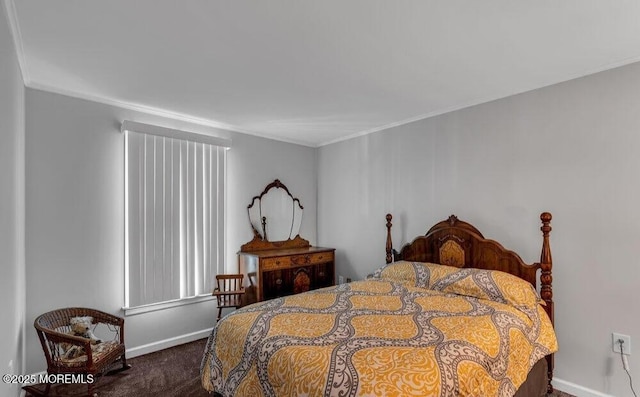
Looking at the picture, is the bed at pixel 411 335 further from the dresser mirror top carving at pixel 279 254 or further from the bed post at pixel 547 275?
the dresser mirror top carving at pixel 279 254

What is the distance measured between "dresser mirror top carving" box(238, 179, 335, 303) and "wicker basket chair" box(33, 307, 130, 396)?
4.57 ft

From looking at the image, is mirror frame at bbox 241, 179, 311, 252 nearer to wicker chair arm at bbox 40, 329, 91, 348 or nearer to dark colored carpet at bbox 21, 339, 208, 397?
dark colored carpet at bbox 21, 339, 208, 397

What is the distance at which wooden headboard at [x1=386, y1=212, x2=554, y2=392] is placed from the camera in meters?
2.55

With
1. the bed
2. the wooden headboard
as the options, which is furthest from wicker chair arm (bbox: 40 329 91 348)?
the wooden headboard

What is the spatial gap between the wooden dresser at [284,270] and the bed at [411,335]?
1.11 m

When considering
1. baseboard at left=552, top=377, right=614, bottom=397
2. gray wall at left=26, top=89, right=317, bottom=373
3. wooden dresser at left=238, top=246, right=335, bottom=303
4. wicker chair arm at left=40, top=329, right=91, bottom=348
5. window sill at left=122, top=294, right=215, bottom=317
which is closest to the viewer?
wicker chair arm at left=40, top=329, right=91, bottom=348

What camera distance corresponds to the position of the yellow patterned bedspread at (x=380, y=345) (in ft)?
4.86

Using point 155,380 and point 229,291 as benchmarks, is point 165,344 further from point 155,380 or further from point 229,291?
point 229,291

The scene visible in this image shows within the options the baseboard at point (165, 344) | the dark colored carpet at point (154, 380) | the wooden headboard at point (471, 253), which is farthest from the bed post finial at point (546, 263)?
the baseboard at point (165, 344)

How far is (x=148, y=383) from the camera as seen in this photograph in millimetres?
2705

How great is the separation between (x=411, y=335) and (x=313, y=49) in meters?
1.84

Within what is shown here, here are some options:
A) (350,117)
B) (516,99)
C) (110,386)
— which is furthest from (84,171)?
(516,99)

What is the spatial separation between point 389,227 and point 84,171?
3024mm

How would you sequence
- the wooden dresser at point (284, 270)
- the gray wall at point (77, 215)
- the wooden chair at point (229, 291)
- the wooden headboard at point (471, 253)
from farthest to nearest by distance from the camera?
the wooden dresser at point (284, 270), the wooden chair at point (229, 291), the gray wall at point (77, 215), the wooden headboard at point (471, 253)
